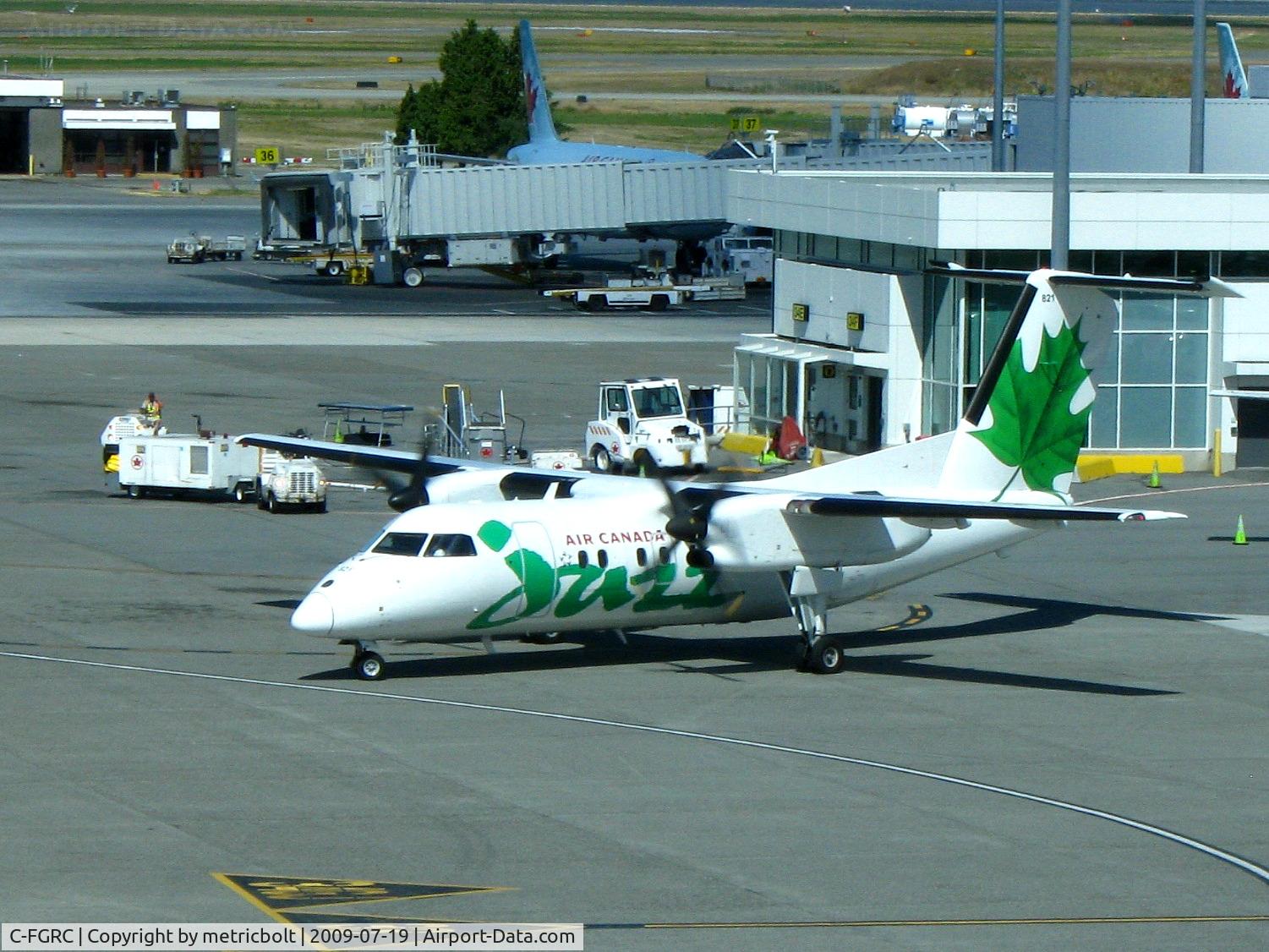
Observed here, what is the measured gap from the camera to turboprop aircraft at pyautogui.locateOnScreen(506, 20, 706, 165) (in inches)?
4090

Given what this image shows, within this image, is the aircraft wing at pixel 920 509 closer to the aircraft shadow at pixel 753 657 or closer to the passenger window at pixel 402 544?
the aircraft shadow at pixel 753 657

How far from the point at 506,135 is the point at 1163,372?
7223 cm

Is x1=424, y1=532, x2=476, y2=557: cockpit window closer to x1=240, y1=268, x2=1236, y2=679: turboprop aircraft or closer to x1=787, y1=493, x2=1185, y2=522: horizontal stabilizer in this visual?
x1=240, y1=268, x2=1236, y2=679: turboprop aircraft

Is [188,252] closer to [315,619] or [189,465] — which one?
[189,465]

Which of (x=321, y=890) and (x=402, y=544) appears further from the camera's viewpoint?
(x=402, y=544)

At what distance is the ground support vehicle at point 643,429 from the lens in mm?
51406

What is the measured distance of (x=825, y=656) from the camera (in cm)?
2966

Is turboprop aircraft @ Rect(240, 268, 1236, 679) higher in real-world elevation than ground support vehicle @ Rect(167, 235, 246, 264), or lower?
lower

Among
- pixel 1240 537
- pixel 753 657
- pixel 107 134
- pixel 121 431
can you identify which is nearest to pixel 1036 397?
pixel 753 657

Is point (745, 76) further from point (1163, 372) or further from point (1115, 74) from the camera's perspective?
point (1163, 372)

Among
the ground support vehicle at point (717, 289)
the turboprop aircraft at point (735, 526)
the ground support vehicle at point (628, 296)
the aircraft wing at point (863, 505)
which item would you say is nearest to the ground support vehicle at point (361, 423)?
the turboprop aircraft at point (735, 526)

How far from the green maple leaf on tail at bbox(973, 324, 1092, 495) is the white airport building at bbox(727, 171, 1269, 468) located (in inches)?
764

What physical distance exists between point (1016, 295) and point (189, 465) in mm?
22686

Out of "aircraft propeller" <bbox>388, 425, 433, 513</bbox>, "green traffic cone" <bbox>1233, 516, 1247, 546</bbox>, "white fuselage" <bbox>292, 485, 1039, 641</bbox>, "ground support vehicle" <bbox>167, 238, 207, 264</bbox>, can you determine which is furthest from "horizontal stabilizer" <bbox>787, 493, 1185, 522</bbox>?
"ground support vehicle" <bbox>167, 238, 207, 264</bbox>
